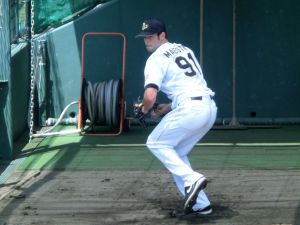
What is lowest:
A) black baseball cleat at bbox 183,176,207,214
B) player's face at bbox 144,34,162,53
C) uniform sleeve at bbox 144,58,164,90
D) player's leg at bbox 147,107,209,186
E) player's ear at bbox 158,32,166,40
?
black baseball cleat at bbox 183,176,207,214

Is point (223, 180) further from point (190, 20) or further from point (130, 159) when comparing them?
point (190, 20)

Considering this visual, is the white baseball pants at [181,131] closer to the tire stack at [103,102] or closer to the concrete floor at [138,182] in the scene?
the concrete floor at [138,182]

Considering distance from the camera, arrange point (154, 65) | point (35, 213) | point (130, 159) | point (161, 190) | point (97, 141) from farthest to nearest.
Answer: point (97, 141) < point (130, 159) < point (161, 190) < point (35, 213) < point (154, 65)

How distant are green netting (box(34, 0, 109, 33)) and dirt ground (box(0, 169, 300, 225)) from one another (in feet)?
12.3

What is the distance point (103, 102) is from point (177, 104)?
4179 millimetres

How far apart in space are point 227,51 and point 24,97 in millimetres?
3125

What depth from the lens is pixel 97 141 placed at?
1044cm

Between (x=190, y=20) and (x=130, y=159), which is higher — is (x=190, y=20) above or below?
above

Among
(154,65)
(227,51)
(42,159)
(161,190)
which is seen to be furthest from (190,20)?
(154,65)

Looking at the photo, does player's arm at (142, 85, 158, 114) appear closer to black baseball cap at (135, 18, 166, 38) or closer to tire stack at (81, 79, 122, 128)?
black baseball cap at (135, 18, 166, 38)

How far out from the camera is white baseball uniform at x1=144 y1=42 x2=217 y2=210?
649cm

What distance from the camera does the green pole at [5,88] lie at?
912cm

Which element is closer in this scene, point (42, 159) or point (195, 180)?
point (195, 180)

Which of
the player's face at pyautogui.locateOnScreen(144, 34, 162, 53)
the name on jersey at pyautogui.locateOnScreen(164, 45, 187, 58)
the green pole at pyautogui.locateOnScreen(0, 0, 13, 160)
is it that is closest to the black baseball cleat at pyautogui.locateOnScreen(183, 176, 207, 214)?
the name on jersey at pyautogui.locateOnScreen(164, 45, 187, 58)
